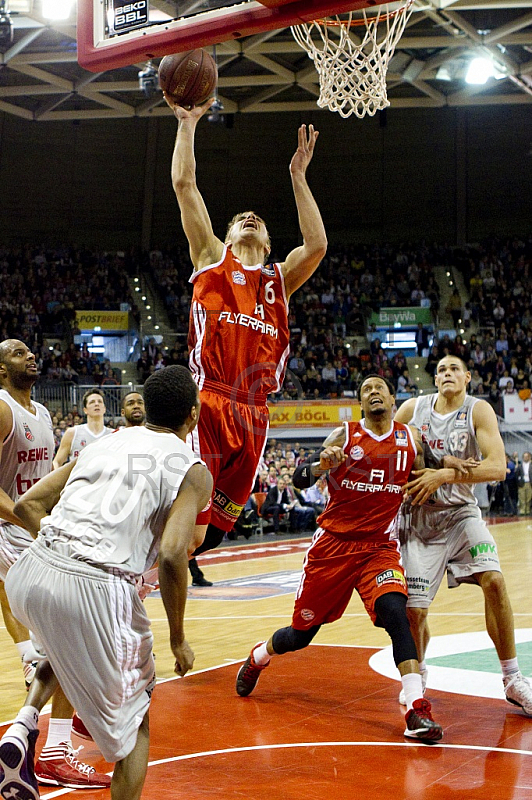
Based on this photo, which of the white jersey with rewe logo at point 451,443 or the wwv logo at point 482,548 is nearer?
the wwv logo at point 482,548

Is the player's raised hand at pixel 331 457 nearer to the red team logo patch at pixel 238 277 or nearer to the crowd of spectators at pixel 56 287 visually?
the red team logo patch at pixel 238 277

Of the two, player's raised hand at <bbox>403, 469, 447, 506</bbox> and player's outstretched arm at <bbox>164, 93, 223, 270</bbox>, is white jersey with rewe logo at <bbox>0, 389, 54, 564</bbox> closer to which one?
player's outstretched arm at <bbox>164, 93, 223, 270</bbox>

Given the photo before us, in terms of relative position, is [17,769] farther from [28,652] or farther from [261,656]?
[28,652]

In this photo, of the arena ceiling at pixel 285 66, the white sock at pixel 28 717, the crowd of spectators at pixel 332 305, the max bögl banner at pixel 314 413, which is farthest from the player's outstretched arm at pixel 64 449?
the crowd of spectators at pixel 332 305

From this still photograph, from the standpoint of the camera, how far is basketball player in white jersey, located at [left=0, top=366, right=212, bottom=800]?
2.84 meters

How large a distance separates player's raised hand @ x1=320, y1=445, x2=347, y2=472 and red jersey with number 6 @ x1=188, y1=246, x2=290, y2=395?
530mm

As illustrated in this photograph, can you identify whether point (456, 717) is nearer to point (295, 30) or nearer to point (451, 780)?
point (451, 780)

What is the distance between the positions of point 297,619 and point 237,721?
67 cm

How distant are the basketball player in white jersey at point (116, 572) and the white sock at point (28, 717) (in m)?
0.13

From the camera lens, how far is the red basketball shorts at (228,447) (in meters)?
4.45

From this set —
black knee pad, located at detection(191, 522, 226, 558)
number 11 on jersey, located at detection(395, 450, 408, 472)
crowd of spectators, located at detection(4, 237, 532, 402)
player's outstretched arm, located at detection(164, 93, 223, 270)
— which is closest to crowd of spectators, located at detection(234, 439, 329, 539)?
crowd of spectators, located at detection(4, 237, 532, 402)

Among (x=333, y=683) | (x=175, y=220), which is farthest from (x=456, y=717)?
(x=175, y=220)

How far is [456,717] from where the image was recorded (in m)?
4.89

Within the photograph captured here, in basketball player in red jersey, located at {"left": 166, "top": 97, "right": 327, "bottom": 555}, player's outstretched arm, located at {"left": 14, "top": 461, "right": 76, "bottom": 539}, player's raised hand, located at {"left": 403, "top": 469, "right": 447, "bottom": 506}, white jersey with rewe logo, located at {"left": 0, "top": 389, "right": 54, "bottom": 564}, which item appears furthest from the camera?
white jersey with rewe logo, located at {"left": 0, "top": 389, "right": 54, "bottom": 564}
